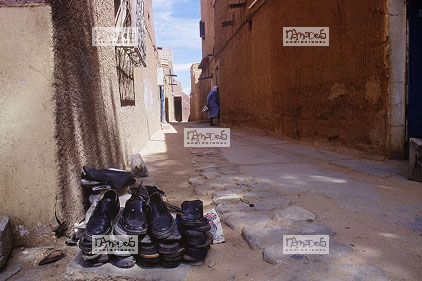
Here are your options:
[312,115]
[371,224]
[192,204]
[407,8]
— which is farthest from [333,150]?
[192,204]

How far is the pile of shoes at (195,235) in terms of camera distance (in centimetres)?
143

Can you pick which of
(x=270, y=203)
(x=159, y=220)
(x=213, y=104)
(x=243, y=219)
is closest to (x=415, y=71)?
(x=270, y=203)

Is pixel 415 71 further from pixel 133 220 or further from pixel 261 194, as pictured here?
pixel 133 220

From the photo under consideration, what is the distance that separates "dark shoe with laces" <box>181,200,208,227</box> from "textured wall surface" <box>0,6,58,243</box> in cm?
72

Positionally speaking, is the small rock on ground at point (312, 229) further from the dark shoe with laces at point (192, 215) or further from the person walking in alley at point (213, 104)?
the person walking in alley at point (213, 104)

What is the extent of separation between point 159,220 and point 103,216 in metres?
0.32

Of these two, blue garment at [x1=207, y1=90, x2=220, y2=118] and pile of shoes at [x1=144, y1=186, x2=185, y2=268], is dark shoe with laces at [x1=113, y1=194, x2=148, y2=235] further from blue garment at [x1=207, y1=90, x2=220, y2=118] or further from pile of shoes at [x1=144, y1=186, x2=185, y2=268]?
blue garment at [x1=207, y1=90, x2=220, y2=118]

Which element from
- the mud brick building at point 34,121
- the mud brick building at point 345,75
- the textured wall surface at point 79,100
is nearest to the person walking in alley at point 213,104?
the mud brick building at point 345,75

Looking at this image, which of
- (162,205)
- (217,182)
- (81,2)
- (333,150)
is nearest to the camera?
(162,205)

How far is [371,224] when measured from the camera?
1.71 metres

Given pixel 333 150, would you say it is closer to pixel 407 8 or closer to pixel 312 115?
pixel 312 115

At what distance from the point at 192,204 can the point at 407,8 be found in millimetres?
3413

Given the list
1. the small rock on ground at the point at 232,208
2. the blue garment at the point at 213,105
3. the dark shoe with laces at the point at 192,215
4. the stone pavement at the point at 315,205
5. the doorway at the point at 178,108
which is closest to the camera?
the stone pavement at the point at 315,205

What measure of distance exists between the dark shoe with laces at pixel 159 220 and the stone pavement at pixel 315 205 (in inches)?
17.4
